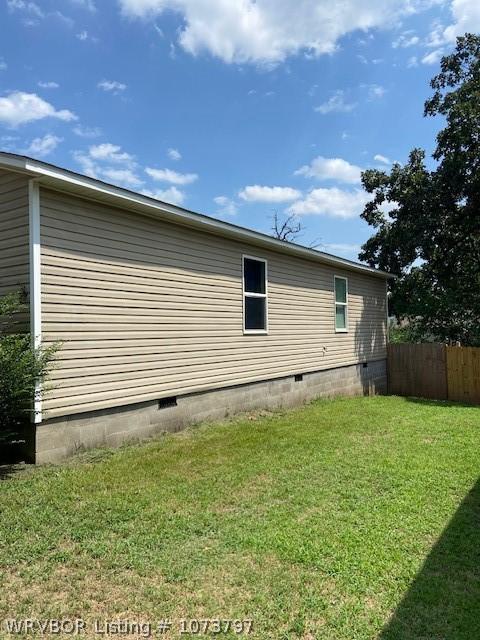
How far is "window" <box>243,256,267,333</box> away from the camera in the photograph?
8.20 metres

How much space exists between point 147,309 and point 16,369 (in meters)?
2.19

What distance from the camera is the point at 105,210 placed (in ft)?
18.6

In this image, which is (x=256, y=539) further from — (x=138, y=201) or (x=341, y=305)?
(x=341, y=305)

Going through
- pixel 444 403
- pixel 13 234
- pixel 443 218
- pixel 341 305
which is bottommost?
pixel 444 403

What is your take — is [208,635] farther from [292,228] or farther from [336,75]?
[292,228]

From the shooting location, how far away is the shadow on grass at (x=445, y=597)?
2.23 meters

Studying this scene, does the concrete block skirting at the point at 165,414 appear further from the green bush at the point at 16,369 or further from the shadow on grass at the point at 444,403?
the shadow on grass at the point at 444,403

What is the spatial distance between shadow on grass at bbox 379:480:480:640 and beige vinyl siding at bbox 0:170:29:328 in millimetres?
4292

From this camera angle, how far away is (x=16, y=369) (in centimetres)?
427

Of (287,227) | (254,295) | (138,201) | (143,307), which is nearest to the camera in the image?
(138,201)

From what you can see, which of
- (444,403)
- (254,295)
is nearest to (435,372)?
(444,403)

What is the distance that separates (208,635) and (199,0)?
7.72 m

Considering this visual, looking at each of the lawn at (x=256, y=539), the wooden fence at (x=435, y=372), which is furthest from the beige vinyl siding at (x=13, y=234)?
the wooden fence at (x=435, y=372)

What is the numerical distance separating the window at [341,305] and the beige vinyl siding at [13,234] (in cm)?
783
